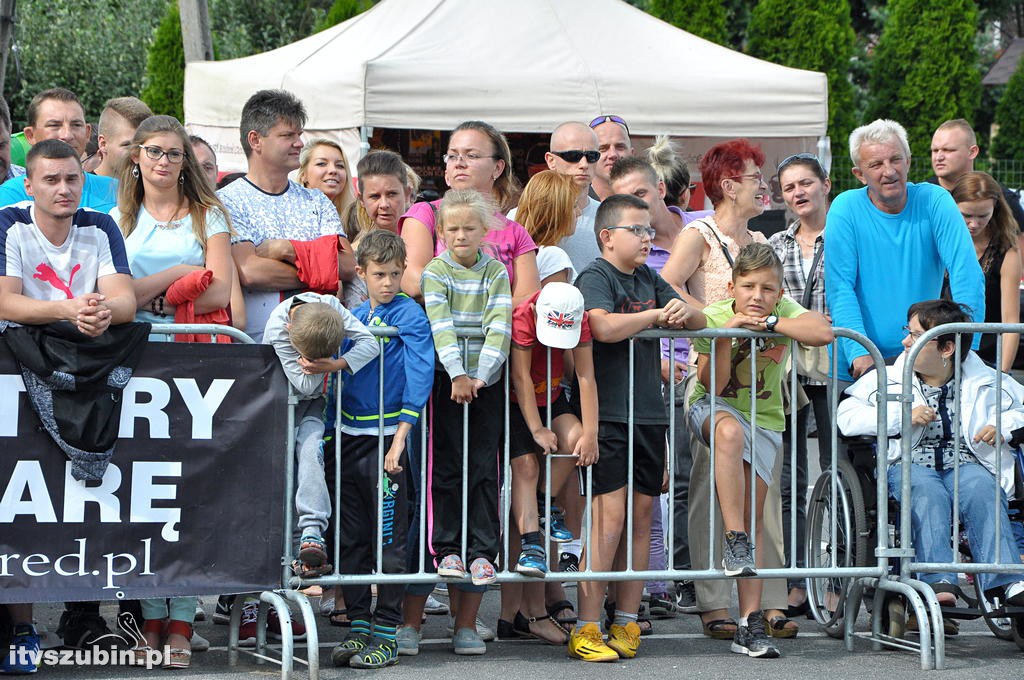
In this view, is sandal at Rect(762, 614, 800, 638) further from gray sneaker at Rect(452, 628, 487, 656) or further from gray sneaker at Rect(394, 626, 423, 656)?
gray sneaker at Rect(394, 626, 423, 656)

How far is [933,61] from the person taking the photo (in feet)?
89.2

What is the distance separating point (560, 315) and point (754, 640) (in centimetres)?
161

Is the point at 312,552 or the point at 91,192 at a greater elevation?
the point at 91,192

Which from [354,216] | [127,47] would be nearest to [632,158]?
[354,216]

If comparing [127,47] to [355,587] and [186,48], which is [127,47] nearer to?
[186,48]

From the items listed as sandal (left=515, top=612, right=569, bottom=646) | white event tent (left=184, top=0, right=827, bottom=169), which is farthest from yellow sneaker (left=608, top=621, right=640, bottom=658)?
white event tent (left=184, top=0, right=827, bottom=169)

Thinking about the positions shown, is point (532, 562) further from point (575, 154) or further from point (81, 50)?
point (81, 50)

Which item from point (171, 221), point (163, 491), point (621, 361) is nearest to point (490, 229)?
point (621, 361)

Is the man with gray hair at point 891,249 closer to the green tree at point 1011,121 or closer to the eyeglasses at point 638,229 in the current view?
the eyeglasses at point 638,229

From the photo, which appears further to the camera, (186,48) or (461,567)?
(186,48)

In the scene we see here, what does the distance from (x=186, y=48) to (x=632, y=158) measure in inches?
492

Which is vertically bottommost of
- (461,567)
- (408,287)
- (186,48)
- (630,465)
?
(461,567)

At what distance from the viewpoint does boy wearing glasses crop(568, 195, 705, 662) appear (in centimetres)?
591

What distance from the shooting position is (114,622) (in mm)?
6375
